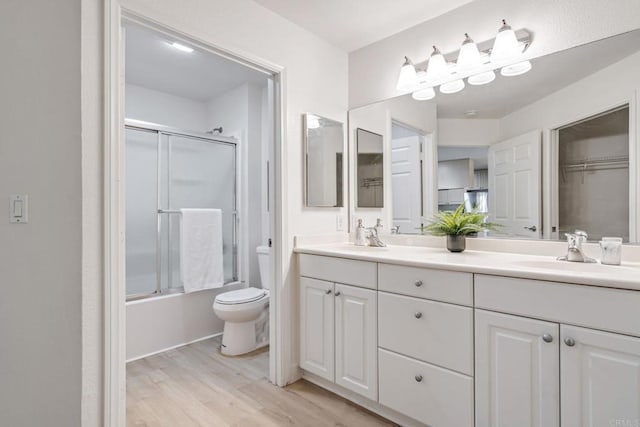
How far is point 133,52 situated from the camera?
262 cm

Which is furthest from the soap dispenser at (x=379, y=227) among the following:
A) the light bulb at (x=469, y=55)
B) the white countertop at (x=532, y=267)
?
the light bulb at (x=469, y=55)

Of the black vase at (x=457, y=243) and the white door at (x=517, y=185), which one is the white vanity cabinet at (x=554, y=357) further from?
the white door at (x=517, y=185)

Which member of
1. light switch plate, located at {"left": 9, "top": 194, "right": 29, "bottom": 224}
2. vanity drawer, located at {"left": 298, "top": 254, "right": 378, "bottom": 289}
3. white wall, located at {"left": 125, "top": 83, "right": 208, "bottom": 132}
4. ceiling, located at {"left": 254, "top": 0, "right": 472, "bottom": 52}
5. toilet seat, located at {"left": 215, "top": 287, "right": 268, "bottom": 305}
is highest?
ceiling, located at {"left": 254, "top": 0, "right": 472, "bottom": 52}

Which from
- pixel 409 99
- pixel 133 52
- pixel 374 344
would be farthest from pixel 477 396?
pixel 133 52

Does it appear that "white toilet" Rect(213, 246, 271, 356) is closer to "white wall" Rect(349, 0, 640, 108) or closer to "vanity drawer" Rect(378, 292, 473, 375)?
"vanity drawer" Rect(378, 292, 473, 375)

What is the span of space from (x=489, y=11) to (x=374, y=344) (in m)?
1.98

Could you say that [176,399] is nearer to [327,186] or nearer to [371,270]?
[371,270]

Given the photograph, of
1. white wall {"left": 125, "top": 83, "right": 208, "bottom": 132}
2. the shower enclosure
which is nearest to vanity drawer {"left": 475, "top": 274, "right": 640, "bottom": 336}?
the shower enclosure

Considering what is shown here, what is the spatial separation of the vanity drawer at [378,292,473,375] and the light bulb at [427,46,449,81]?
140 cm

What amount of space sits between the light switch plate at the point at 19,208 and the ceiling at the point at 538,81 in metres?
2.20

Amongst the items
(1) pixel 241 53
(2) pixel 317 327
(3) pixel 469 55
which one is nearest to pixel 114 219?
(1) pixel 241 53

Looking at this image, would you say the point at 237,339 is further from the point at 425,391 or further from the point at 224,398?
the point at 425,391

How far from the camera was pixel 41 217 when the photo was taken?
1.29 m

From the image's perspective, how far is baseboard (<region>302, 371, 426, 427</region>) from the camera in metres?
1.65
